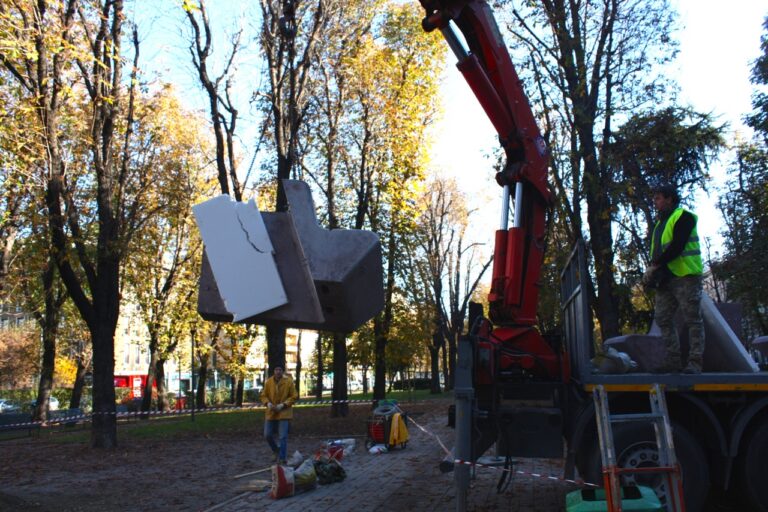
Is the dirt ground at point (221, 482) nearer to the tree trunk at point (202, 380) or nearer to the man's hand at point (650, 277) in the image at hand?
the man's hand at point (650, 277)

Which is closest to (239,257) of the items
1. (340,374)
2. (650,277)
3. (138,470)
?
(650,277)

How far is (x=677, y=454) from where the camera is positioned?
687 centimetres

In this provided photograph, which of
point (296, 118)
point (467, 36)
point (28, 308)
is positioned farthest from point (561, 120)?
point (28, 308)

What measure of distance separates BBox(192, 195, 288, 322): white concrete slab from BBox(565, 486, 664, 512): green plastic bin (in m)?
3.00

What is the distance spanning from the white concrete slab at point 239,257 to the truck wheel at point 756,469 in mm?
5364

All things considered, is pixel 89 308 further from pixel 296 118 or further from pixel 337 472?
pixel 337 472

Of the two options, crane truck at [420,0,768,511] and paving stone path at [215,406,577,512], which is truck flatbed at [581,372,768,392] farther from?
paving stone path at [215,406,577,512]

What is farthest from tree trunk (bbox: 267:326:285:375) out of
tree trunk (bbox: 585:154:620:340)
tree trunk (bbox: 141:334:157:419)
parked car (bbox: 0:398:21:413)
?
parked car (bbox: 0:398:21:413)

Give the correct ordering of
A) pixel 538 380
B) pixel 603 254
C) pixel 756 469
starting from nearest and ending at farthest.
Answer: pixel 756 469
pixel 538 380
pixel 603 254

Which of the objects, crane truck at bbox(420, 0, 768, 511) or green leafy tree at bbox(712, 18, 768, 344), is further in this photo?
green leafy tree at bbox(712, 18, 768, 344)

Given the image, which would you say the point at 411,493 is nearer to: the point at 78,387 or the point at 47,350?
the point at 47,350

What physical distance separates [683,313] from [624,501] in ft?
9.04

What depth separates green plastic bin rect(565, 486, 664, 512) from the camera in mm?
5203

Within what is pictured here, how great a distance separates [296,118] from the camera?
18.8 m
